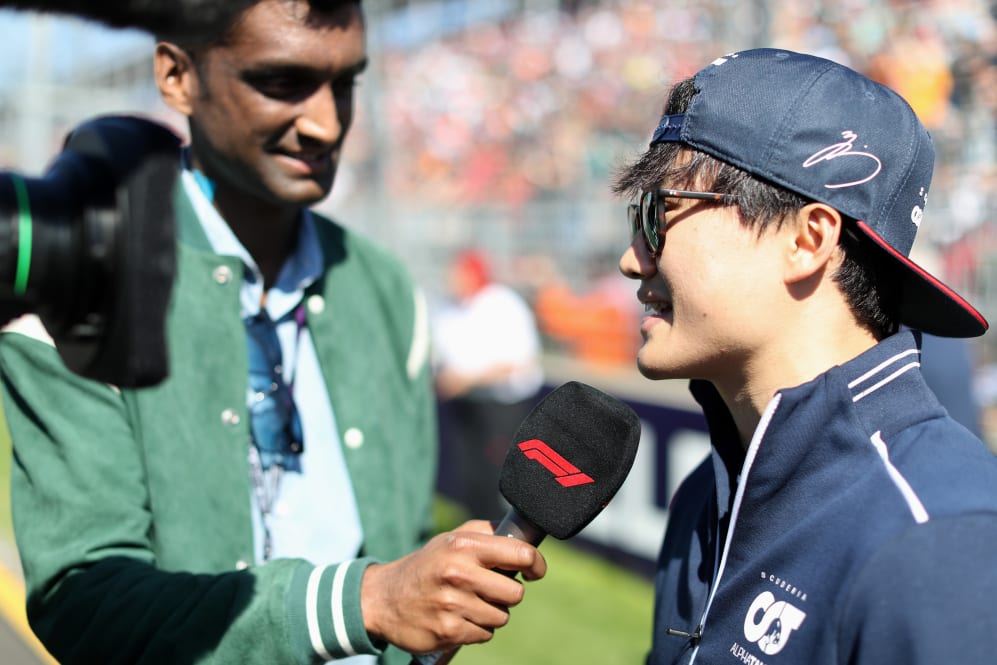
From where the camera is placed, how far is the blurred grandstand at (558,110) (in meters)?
5.34

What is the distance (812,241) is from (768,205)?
0.29ft

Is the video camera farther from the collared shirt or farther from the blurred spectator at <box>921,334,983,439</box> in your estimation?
the blurred spectator at <box>921,334,983,439</box>

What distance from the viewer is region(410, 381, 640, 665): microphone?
1.57 metres

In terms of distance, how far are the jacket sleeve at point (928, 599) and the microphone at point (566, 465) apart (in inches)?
15.6

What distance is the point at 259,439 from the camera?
6.77ft

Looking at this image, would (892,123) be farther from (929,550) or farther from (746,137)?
(929,550)

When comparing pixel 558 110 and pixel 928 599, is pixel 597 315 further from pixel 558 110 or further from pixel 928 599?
pixel 928 599

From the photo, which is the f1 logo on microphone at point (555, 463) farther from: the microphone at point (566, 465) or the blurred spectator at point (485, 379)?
the blurred spectator at point (485, 379)

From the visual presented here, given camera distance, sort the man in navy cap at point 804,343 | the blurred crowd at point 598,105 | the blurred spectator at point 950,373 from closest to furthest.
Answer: the man in navy cap at point 804,343 < the blurred spectator at point 950,373 < the blurred crowd at point 598,105

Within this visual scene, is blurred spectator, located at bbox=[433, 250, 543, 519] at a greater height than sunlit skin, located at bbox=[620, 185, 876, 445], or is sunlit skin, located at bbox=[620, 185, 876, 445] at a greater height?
sunlit skin, located at bbox=[620, 185, 876, 445]

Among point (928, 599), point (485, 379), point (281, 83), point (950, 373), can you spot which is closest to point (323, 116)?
point (281, 83)

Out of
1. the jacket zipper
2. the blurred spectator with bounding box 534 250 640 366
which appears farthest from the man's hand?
the blurred spectator with bounding box 534 250 640 366

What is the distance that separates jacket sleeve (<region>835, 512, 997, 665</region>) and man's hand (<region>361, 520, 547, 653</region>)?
46 cm

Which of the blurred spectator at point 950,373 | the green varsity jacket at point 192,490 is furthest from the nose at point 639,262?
the blurred spectator at point 950,373
